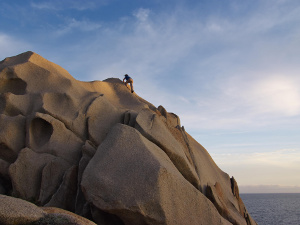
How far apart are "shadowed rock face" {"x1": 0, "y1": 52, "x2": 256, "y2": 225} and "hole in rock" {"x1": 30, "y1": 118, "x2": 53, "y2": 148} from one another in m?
0.05

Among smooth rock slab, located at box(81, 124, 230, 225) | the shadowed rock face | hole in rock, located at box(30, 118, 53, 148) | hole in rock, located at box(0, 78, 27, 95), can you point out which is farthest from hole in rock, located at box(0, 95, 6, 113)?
smooth rock slab, located at box(81, 124, 230, 225)

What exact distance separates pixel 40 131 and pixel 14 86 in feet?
13.2

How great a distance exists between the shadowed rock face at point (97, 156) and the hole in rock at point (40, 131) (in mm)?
49

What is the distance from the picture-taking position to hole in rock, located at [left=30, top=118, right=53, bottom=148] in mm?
16747

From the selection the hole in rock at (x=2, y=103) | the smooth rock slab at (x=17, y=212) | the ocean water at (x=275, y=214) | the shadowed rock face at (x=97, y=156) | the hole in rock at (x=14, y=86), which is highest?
the hole in rock at (x=14, y=86)

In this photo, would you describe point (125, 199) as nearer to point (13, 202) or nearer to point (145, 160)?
point (145, 160)

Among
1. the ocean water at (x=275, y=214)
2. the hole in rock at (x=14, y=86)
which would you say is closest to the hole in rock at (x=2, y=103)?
the hole in rock at (x=14, y=86)

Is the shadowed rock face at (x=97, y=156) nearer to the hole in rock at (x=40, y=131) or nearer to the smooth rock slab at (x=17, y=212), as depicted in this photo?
the hole in rock at (x=40, y=131)

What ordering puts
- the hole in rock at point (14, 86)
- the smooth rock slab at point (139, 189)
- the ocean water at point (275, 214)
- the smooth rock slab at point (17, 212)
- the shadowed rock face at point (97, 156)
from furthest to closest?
the ocean water at point (275, 214)
the hole in rock at point (14, 86)
the shadowed rock face at point (97, 156)
the smooth rock slab at point (139, 189)
the smooth rock slab at point (17, 212)

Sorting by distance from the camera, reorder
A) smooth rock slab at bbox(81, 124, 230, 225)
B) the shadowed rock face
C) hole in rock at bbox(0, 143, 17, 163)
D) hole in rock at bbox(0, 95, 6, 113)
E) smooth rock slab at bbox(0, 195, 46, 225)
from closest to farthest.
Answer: smooth rock slab at bbox(0, 195, 46, 225) → smooth rock slab at bbox(81, 124, 230, 225) → the shadowed rock face → hole in rock at bbox(0, 143, 17, 163) → hole in rock at bbox(0, 95, 6, 113)

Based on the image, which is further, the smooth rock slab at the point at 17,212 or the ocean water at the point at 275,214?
the ocean water at the point at 275,214

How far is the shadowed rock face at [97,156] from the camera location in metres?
12.5

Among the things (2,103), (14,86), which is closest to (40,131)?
(2,103)

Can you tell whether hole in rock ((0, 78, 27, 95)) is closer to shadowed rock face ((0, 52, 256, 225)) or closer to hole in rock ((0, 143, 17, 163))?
shadowed rock face ((0, 52, 256, 225))
